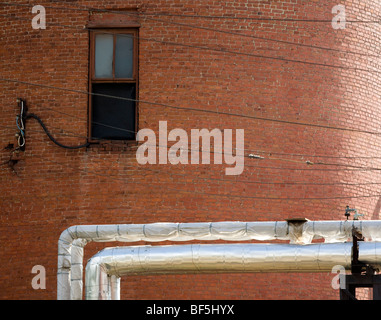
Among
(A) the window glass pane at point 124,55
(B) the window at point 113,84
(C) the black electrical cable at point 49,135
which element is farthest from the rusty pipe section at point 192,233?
(A) the window glass pane at point 124,55

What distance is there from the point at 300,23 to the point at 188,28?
6.66 feet

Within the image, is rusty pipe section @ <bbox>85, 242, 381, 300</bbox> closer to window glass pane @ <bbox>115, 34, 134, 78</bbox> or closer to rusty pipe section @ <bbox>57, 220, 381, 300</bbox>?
rusty pipe section @ <bbox>57, 220, 381, 300</bbox>

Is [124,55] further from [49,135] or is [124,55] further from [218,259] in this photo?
[218,259]

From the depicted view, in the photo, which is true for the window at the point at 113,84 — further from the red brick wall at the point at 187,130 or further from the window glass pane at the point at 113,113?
the red brick wall at the point at 187,130

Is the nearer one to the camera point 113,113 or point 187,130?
point 187,130

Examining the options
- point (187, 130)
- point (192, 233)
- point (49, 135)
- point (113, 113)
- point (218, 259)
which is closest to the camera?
point (218, 259)

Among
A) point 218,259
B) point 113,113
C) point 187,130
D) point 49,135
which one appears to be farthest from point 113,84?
point 218,259

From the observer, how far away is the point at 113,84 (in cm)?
1969

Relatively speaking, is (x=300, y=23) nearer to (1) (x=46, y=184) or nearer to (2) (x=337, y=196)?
(2) (x=337, y=196)

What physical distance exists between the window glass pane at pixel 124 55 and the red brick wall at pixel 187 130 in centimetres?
24

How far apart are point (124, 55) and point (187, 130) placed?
1806 mm

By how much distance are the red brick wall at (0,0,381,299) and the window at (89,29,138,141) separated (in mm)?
182
